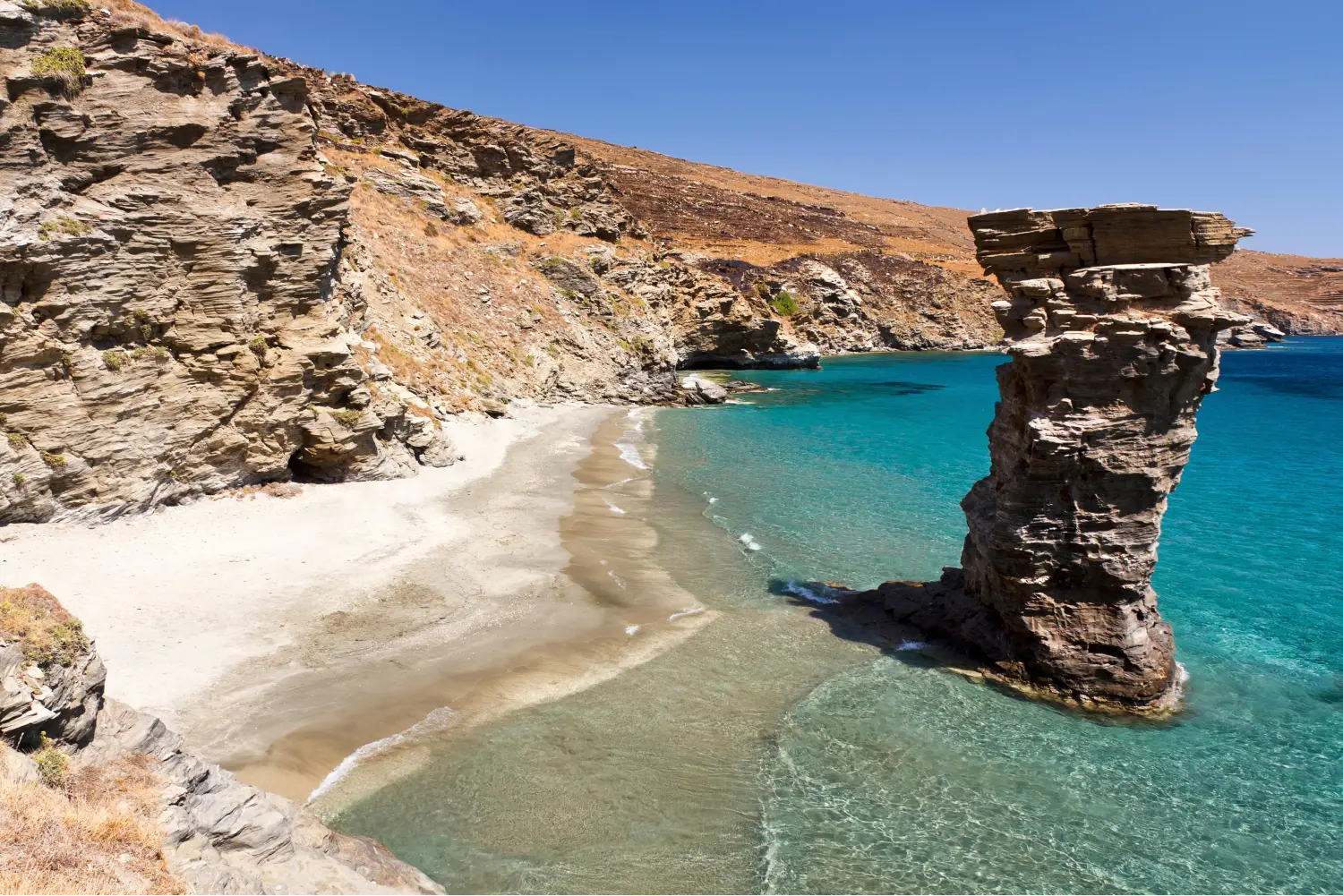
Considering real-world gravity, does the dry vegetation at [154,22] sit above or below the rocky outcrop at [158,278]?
above

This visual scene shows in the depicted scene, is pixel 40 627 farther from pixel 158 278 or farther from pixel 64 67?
pixel 64 67

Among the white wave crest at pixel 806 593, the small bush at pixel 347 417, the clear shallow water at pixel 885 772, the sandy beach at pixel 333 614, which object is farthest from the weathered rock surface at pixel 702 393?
the white wave crest at pixel 806 593

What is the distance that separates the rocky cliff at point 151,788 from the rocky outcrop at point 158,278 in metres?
11.0

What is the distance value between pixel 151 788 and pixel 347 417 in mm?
15911

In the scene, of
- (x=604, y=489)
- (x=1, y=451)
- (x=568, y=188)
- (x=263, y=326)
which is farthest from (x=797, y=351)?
(x=1, y=451)

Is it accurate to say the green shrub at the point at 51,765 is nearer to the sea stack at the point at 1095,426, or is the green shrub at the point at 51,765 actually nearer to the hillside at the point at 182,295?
the hillside at the point at 182,295

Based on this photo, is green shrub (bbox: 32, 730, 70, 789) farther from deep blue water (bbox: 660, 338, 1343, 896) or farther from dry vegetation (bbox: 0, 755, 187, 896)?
deep blue water (bbox: 660, 338, 1343, 896)

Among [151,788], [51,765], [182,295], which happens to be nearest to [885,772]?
[151,788]

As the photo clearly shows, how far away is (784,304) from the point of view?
274ft

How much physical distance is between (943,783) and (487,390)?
98.3 feet

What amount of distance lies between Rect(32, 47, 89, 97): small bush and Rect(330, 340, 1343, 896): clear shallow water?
1624 centimetres

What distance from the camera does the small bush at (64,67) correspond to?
15.4 metres

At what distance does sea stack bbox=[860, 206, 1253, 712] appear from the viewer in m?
11.8

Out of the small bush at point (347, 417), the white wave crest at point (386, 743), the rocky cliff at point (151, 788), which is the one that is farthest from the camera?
the small bush at point (347, 417)
